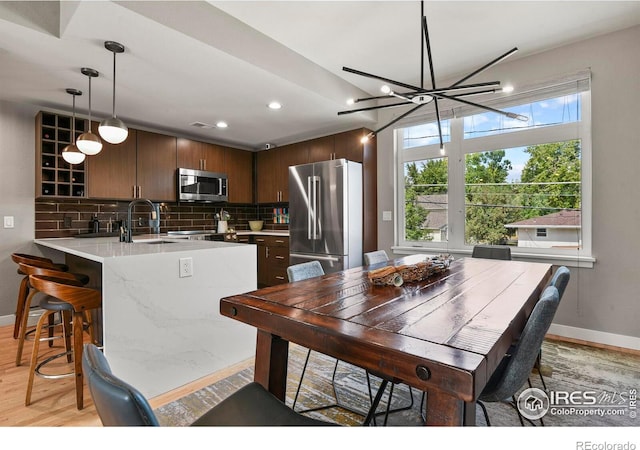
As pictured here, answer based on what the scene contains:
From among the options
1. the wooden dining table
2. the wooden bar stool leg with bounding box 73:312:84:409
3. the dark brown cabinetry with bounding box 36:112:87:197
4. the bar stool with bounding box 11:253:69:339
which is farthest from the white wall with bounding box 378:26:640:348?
the dark brown cabinetry with bounding box 36:112:87:197

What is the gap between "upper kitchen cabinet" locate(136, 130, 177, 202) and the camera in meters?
3.94

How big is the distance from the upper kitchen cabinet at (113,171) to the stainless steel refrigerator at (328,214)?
1.95 m

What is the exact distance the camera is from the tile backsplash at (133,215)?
3.49 m

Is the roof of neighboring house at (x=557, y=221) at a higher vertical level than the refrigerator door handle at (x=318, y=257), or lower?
higher

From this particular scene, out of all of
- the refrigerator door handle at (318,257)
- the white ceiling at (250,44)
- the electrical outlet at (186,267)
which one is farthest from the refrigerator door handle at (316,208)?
the electrical outlet at (186,267)

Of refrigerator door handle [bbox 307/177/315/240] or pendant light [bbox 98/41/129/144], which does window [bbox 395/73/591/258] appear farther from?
pendant light [bbox 98/41/129/144]

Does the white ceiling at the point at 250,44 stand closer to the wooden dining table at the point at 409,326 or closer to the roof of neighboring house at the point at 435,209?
the roof of neighboring house at the point at 435,209

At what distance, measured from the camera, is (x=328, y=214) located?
382 centimetres

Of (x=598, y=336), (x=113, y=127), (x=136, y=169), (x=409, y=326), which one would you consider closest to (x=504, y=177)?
(x=598, y=336)

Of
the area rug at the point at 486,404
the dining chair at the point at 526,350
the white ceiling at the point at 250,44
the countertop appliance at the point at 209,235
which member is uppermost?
the white ceiling at the point at 250,44

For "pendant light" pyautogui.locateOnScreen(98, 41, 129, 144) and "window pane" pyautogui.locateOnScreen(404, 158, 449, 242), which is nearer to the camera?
"pendant light" pyautogui.locateOnScreen(98, 41, 129, 144)

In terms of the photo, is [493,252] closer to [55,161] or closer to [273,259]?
[273,259]

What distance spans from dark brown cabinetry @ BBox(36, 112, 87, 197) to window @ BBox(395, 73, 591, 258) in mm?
3602

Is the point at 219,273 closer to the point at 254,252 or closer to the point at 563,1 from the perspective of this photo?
the point at 254,252
